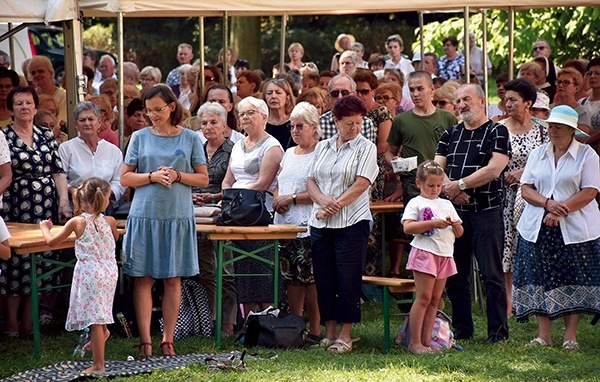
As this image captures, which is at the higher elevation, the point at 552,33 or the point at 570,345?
the point at 552,33

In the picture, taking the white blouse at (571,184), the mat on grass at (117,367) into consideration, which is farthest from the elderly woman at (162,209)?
the white blouse at (571,184)

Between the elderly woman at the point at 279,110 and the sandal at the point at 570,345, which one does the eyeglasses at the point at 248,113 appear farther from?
the sandal at the point at 570,345

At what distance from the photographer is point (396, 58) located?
57.8 ft

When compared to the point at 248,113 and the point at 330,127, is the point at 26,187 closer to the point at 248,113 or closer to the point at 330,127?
the point at 248,113

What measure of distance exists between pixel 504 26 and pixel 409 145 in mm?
11596

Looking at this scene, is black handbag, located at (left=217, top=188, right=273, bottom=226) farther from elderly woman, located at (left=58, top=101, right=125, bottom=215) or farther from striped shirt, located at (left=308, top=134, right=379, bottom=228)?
elderly woman, located at (left=58, top=101, right=125, bottom=215)

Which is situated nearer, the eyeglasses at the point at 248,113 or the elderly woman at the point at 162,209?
the elderly woman at the point at 162,209

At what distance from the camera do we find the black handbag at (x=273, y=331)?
26.6ft

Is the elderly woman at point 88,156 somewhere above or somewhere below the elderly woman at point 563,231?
above

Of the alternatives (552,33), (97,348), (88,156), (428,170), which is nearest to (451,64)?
(552,33)

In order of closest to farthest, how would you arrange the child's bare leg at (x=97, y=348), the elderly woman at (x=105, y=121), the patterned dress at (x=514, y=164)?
the child's bare leg at (x=97, y=348), the patterned dress at (x=514, y=164), the elderly woman at (x=105, y=121)

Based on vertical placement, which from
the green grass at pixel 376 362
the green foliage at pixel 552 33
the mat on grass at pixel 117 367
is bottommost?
the green grass at pixel 376 362

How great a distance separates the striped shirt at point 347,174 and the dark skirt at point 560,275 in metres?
1.24

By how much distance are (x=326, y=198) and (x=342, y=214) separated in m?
0.16
